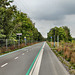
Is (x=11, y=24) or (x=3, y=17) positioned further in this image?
(x=11, y=24)

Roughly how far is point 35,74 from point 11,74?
4.43 ft

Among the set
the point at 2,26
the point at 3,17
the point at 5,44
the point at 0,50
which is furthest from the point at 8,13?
the point at 0,50

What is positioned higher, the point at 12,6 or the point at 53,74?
the point at 12,6

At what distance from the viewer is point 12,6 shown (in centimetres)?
2439

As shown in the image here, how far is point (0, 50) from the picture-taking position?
19.1 metres

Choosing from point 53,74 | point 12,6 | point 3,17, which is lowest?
point 53,74

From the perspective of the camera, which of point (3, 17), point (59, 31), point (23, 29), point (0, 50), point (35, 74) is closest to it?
point (35, 74)

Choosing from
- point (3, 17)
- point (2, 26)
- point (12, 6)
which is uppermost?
point (12, 6)

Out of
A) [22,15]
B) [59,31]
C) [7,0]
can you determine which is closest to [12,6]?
[7,0]

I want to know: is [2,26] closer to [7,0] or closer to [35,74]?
[7,0]

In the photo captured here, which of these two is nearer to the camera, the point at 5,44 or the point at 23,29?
the point at 5,44

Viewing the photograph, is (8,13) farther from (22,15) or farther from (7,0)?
(22,15)

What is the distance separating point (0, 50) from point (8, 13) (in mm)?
7954

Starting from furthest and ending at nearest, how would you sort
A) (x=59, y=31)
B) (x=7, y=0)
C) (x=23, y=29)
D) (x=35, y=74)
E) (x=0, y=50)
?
1. (x=59, y=31)
2. (x=23, y=29)
3. (x=7, y=0)
4. (x=0, y=50)
5. (x=35, y=74)
